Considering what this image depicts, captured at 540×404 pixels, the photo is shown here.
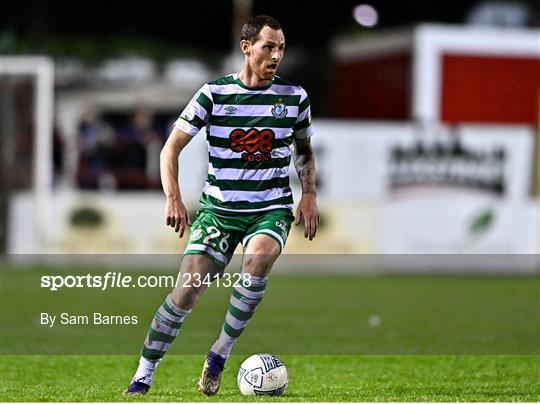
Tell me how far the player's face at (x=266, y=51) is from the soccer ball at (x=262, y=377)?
1.73 metres

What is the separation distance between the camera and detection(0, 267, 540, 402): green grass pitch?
29.2ft

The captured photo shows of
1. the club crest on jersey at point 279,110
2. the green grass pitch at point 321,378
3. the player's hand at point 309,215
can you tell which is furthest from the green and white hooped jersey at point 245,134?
the green grass pitch at point 321,378

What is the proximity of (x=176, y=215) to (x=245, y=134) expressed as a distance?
700 millimetres

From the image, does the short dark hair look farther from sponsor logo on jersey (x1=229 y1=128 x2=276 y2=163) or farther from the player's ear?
sponsor logo on jersey (x1=229 y1=128 x2=276 y2=163)

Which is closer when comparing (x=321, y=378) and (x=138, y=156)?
(x=321, y=378)

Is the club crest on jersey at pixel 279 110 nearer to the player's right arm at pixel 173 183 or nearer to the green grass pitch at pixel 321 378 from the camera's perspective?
the player's right arm at pixel 173 183

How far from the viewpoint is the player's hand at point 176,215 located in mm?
7938

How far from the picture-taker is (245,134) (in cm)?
828

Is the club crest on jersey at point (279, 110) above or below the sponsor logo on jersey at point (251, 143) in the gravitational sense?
above

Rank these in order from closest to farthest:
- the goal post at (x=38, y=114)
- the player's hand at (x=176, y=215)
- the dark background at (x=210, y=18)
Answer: the player's hand at (x=176, y=215) < the goal post at (x=38, y=114) < the dark background at (x=210, y=18)

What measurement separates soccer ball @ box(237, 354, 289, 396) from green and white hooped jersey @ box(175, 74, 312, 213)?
933mm

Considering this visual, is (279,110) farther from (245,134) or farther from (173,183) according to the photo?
(173,183)

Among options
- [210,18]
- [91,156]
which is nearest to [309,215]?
[91,156]

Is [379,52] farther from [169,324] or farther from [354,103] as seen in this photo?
[169,324]
